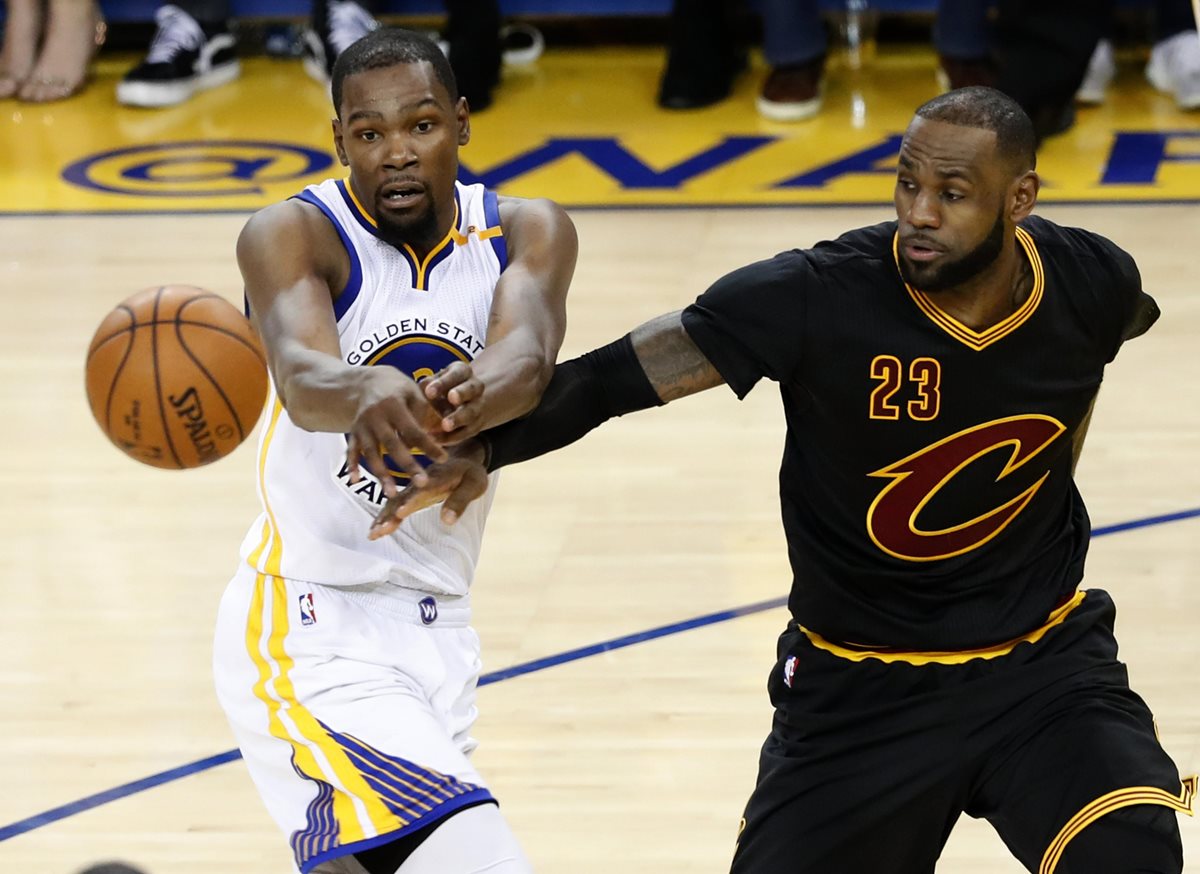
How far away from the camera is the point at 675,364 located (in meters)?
3.84

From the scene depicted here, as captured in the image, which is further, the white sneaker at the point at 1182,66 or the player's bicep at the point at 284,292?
the white sneaker at the point at 1182,66

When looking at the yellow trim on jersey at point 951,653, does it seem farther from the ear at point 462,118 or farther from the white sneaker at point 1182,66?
the white sneaker at point 1182,66

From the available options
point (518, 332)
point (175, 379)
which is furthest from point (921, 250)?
point (175, 379)

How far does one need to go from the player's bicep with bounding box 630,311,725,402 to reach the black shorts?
2.15ft

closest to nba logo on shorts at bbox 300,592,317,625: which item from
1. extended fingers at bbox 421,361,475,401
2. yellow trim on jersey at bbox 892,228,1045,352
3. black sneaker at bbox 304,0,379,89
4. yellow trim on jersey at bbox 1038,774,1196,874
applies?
extended fingers at bbox 421,361,475,401

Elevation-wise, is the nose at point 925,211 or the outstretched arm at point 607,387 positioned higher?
the nose at point 925,211

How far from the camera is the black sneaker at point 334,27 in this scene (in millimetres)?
11266

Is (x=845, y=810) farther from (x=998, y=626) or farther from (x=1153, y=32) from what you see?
(x=1153, y=32)

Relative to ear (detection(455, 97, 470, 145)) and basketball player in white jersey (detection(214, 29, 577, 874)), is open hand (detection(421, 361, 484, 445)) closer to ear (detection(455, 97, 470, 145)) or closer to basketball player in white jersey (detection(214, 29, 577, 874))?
basketball player in white jersey (detection(214, 29, 577, 874))

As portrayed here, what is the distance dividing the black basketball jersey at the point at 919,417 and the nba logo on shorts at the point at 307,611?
953 mm

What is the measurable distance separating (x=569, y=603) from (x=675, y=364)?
7.37 feet

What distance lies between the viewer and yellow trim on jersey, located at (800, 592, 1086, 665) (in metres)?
3.89

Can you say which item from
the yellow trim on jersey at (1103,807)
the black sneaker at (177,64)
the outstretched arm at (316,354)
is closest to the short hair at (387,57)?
the outstretched arm at (316,354)

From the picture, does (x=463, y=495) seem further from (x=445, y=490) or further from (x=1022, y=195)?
(x=1022, y=195)
